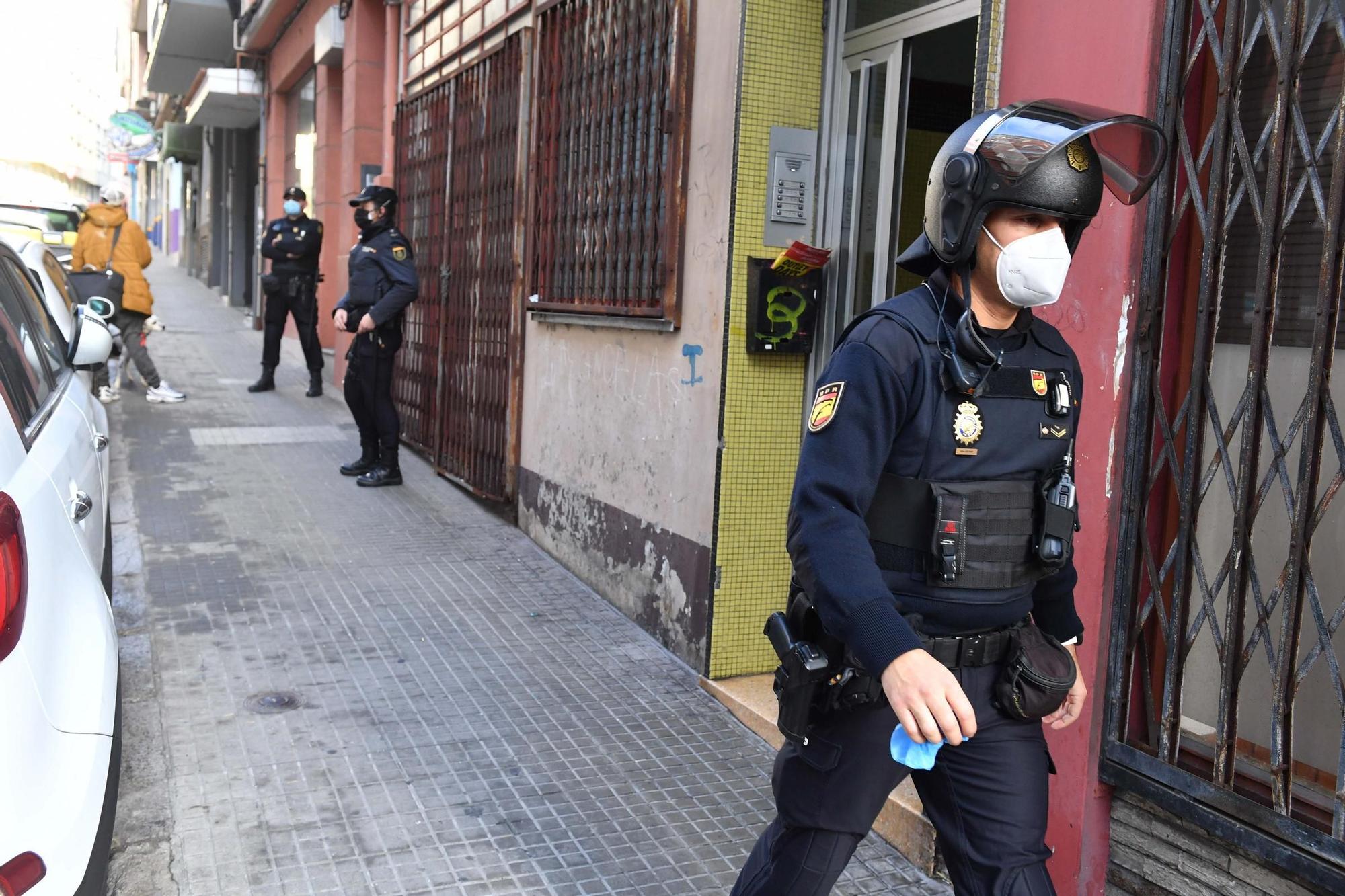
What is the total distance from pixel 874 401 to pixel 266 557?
192 inches

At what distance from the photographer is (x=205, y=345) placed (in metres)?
16.0

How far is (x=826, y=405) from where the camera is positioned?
6.79 ft

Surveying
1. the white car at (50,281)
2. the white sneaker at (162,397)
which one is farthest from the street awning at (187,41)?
the white car at (50,281)

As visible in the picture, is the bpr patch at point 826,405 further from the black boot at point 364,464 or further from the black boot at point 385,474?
the black boot at point 364,464

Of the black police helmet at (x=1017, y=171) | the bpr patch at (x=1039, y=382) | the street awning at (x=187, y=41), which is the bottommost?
the bpr patch at (x=1039, y=382)

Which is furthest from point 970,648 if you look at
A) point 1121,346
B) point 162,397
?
point 162,397

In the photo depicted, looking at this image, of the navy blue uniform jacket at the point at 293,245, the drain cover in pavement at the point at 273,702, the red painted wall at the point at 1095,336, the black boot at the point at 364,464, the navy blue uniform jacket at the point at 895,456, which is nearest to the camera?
the navy blue uniform jacket at the point at 895,456

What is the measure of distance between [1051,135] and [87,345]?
3.53 metres

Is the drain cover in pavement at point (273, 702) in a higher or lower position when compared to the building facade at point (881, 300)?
lower

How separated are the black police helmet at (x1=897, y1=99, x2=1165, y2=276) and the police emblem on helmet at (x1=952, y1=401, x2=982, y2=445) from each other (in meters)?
0.28

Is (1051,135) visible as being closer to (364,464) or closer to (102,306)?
(102,306)

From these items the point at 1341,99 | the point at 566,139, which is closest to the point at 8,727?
the point at 1341,99

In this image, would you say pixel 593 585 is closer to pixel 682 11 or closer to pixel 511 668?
pixel 511 668

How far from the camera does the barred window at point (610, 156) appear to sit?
5.08 m
